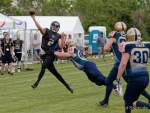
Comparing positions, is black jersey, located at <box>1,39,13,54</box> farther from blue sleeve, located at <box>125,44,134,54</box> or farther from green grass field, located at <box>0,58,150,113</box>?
blue sleeve, located at <box>125,44,134,54</box>

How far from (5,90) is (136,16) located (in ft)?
173

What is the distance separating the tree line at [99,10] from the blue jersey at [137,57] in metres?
54.4

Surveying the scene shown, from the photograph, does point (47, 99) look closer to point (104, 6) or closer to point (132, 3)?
point (104, 6)

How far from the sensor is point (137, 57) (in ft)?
33.7

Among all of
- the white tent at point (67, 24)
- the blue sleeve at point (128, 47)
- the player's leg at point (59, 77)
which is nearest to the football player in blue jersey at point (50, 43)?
the player's leg at point (59, 77)

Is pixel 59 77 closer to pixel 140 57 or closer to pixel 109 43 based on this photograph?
pixel 109 43

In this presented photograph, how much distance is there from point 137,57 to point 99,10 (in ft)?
206

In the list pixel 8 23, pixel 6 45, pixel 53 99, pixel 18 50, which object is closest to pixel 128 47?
pixel 53 99

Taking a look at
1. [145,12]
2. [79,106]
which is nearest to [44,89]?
[79,106]

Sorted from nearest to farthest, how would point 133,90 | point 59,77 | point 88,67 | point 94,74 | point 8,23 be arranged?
point 133,90 < point 94,74 < point 88,67 < point 59,77 < point 8,23

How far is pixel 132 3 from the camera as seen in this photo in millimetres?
78875

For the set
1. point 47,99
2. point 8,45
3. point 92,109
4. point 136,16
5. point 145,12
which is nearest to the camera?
point 92,109

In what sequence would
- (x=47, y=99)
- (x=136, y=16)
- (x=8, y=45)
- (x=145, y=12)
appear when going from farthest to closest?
(x=145, y=12) → (x=136, y=16) → (x=8, y=45) → (x=47, y=99)

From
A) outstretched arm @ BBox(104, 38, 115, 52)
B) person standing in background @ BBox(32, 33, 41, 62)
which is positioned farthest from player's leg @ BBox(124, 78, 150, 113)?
person standing in background @ BBox(32, 33, 41, 62)
